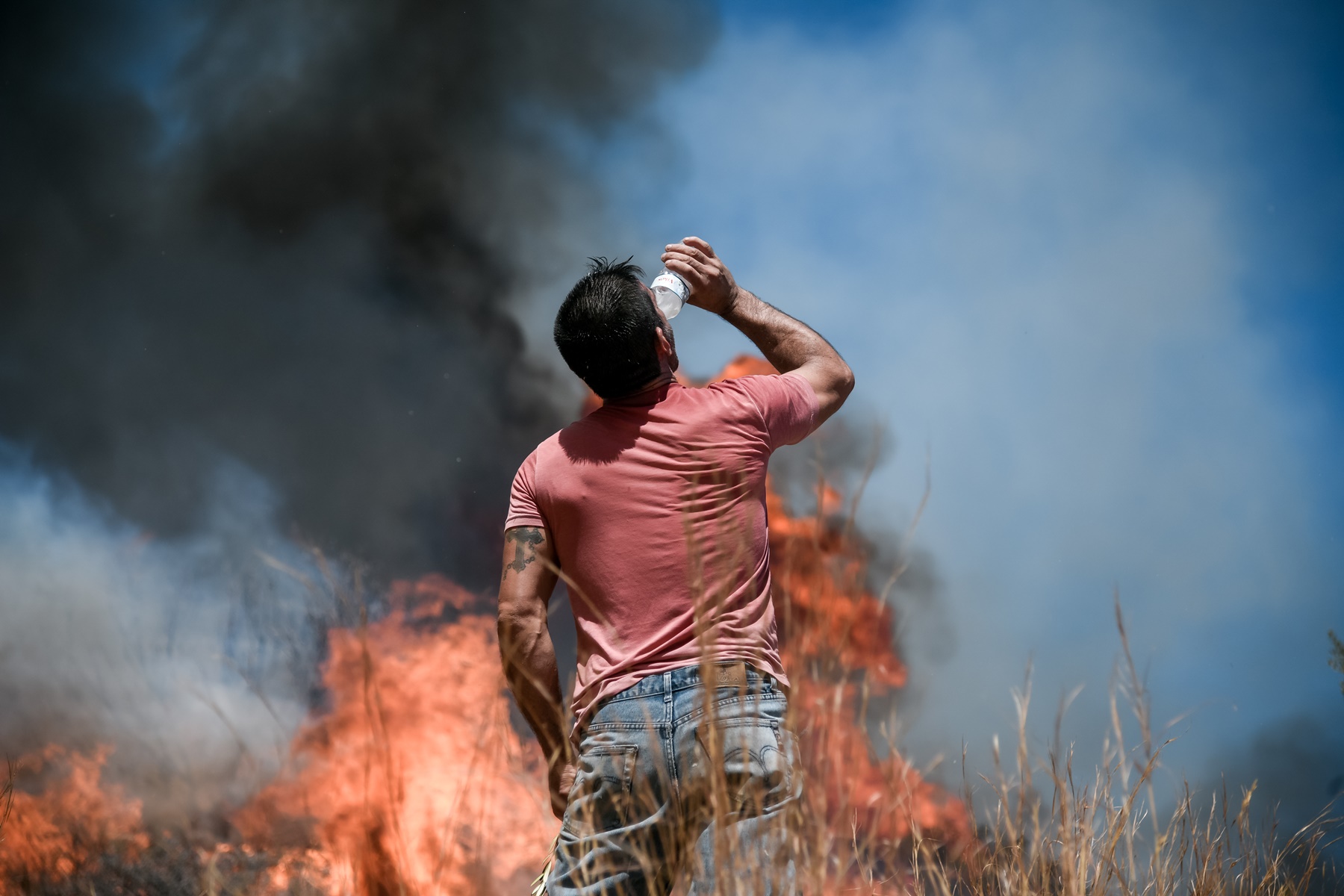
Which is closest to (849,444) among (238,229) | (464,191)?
(464,191)

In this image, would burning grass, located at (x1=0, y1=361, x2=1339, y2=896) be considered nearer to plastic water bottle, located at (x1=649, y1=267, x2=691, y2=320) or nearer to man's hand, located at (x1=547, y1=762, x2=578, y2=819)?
man's hand, located at (x1=547, y1=762, x2=578, y2=819)

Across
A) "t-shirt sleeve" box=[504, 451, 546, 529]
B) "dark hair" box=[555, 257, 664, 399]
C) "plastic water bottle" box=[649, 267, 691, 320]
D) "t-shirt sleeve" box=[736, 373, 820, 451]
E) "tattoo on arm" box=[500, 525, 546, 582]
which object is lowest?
"tattoo on arm" box=[500, 525, 546, 582]

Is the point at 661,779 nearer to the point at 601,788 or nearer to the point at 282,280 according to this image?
the point at 601,788

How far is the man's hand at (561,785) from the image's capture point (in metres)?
1.64

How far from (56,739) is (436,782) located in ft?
9.19

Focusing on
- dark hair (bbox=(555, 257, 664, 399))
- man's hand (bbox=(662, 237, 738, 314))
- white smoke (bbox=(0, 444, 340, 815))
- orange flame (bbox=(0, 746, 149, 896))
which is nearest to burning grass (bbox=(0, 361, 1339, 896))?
dark hair (bbox=(555, 257, 664, 399))

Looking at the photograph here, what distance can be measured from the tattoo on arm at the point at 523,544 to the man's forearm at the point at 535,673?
0.33 ft

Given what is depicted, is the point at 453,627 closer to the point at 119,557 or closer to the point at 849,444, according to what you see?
the point at 119,557

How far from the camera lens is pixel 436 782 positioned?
6.86 m

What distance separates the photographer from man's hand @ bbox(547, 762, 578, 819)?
164cm

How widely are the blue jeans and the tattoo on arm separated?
0.34m

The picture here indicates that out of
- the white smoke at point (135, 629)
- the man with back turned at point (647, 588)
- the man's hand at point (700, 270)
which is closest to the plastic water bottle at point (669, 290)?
the man's hand at point (700, 270)

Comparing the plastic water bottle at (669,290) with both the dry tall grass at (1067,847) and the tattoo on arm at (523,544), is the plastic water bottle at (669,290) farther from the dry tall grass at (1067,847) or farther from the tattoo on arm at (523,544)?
the dry tall grass at (1067,847)

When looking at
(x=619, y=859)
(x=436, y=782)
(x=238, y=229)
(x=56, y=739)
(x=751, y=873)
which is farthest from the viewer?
(x=238, y=229)
